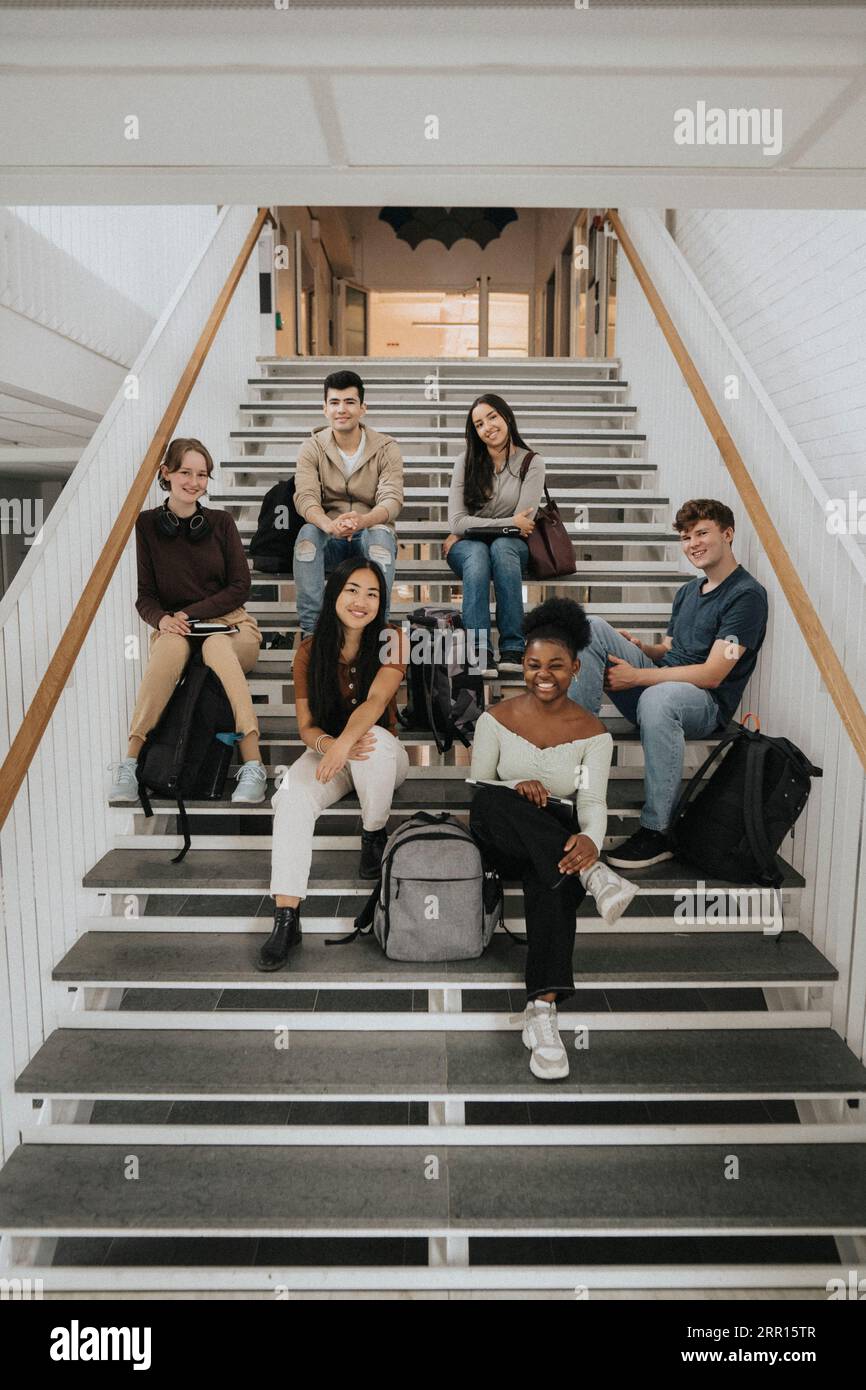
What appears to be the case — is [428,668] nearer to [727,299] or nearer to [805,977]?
[805,977]

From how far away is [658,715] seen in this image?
9.22 ft

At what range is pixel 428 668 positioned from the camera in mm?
3168

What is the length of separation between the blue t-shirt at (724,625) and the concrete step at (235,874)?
0.59 meters

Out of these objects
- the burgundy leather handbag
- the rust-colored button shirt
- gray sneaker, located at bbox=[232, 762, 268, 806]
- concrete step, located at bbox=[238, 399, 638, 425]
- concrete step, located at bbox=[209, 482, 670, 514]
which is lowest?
gray sneaker, located at bbox=[232, 762, 268, 806]

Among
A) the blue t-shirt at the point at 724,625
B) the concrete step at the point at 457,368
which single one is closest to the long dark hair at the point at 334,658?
the blue t-shirt at the point at 724,625

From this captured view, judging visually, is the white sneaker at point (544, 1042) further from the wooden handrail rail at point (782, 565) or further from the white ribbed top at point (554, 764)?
the wooden handrail rail at point (782, 565)

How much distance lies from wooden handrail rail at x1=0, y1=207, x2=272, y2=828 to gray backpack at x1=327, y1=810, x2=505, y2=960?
0.96 metres

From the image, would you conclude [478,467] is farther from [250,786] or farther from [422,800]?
[250,786]

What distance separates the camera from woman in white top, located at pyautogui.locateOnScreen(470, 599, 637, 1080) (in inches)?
92.0

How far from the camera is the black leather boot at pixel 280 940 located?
2.49 m

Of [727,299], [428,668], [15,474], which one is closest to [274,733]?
[428,668]

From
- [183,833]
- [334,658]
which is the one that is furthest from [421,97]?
[183,833]

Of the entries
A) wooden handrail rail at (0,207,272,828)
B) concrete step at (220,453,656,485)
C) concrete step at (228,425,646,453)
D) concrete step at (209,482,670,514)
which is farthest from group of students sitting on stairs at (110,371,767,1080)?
concrete step at (228,425,646,453)

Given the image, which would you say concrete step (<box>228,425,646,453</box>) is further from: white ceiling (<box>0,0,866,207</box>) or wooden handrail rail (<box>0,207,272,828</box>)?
white ceiling (<box>0,0,866,207</box>)
